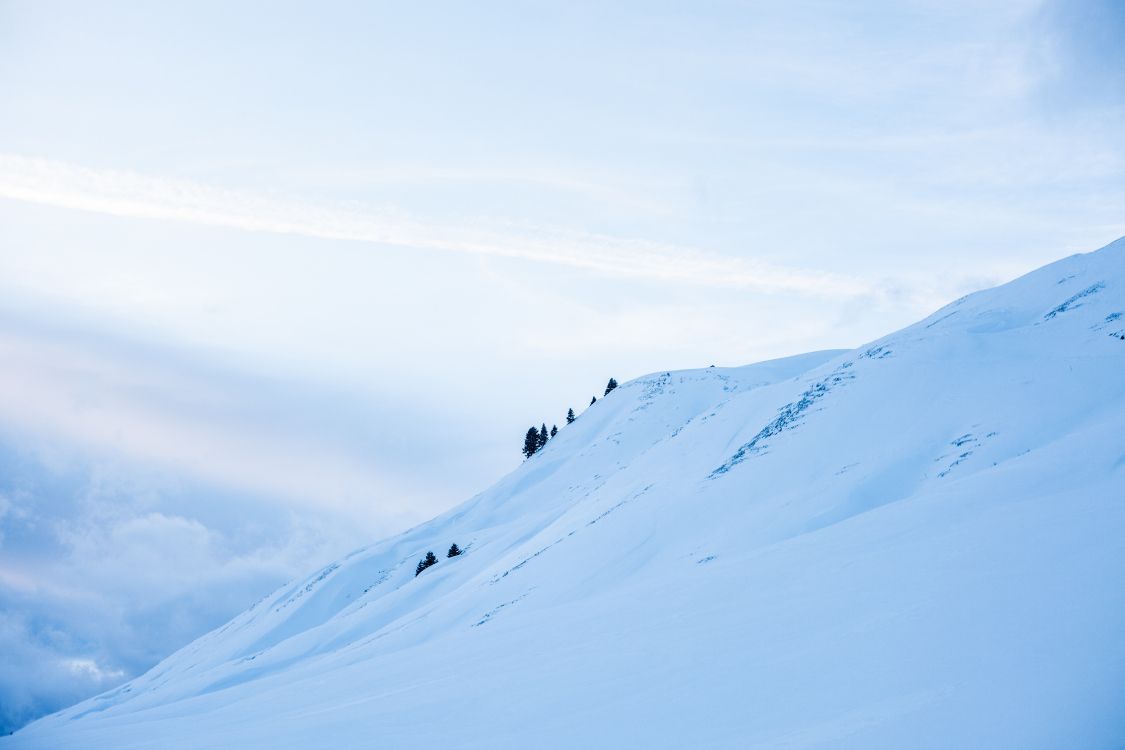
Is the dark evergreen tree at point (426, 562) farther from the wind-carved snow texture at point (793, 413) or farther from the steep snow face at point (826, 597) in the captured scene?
the wind-carved snow texture at point (793, 413)

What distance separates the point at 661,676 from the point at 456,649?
320 inches

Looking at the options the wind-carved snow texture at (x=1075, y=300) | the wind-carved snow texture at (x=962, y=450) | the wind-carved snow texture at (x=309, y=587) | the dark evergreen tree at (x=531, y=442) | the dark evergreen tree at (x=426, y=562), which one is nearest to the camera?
the wind-carved snow texture at (x=962, y=450)

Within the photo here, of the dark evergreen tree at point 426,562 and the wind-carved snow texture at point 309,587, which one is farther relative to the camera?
the wind-carved snow texture at point 309,587

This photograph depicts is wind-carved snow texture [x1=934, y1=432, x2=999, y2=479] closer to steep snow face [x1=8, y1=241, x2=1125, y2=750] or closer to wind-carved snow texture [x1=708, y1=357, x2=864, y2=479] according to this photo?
steep snow face [x1=8, y1=241, x2=1125, y2=750]

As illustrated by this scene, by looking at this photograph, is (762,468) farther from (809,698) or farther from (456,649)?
(809,698)

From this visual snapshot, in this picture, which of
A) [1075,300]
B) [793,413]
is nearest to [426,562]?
[793,413]

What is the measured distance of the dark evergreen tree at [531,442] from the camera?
9456 cm

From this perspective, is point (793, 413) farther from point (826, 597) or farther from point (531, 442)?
point (531, 442)

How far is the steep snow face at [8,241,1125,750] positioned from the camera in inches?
322

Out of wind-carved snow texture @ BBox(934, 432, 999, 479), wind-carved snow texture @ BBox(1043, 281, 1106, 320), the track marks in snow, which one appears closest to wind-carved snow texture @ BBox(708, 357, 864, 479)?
wind-carved snow texture @ BBox(1043, 281, 1106, 320)

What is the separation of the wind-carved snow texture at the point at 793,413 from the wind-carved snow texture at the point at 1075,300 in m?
7.53

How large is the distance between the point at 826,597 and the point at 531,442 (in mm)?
83915

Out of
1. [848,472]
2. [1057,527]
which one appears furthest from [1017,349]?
[1057,527]

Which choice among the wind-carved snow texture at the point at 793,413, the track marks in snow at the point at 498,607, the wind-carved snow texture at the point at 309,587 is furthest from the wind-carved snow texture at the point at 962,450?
the wind-carved snow texture at the point at 309,587
